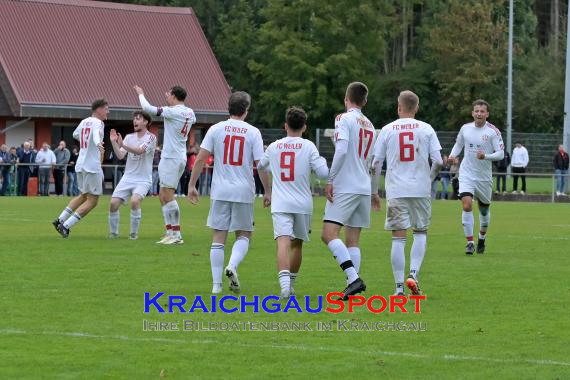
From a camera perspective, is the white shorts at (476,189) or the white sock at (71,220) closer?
the white shorts at (476,189)

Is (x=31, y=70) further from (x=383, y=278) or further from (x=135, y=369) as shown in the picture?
(x=135, y=369)

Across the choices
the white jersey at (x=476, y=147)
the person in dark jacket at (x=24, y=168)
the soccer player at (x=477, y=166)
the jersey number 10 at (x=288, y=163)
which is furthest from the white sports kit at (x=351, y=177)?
the person in dark jacket at (x=24, y=168)

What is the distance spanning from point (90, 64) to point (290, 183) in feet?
148

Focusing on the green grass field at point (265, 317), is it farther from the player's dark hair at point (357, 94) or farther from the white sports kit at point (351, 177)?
the player's dark hair at point (357, 94)

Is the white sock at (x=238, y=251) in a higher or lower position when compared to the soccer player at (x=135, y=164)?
lower

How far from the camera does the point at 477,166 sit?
1947 cm

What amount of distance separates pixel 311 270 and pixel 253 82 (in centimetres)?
6537

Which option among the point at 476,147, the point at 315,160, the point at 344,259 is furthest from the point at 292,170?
the point at 476,147

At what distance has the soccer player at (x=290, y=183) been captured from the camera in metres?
12.8

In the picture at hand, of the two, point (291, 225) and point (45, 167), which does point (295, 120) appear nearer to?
point (291, 225)

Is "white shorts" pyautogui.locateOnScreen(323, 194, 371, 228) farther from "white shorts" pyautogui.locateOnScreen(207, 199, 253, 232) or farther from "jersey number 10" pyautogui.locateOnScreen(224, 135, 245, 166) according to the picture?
"jersey number 10" pyautogui.locateOnScreen(224, 135, 245, 166)

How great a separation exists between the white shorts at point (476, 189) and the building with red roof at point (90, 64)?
35.4 m

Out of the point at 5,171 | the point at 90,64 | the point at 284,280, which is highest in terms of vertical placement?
the point at 90,64

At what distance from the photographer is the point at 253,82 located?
80.9 m
